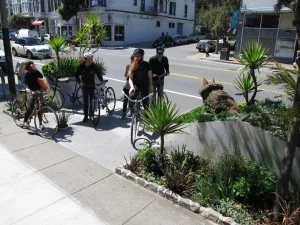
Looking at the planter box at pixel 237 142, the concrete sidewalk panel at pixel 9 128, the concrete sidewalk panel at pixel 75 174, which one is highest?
the planter box at pixel 237 142

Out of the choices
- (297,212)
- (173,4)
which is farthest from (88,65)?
(173,4)

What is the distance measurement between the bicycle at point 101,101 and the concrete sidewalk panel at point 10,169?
7.60 ft

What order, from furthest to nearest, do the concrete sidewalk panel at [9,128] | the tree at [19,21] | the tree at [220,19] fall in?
the tree at [19,21], the tree at [220,19], the concrete sidewalk panel at [9,128]

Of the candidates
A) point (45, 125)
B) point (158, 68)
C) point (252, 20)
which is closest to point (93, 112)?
point (45, 125)

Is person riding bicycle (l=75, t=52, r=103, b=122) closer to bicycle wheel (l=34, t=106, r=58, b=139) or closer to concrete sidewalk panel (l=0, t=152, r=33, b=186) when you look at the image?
bicycle wheel (l=34, t=106, r=58, b=139)

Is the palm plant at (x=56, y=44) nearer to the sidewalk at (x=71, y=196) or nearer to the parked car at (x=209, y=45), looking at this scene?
the sidewalk at (x=71, y=196)

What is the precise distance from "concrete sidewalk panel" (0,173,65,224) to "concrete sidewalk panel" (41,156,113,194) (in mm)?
165

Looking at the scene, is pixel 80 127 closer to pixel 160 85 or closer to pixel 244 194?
pixel 160 85

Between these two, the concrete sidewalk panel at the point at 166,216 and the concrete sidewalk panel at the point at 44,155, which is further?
the concrete sidewalk panel at the point at 44,155

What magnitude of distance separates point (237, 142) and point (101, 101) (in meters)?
4.57

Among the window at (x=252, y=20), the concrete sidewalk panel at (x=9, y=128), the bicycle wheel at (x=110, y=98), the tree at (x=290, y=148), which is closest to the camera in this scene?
the tree at (x=290, y=148)

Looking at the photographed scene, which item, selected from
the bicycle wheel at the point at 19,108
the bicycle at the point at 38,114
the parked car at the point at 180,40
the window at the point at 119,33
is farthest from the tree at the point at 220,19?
the bicycle wheel at the point at 19,108

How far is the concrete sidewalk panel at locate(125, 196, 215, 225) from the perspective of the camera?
389cm

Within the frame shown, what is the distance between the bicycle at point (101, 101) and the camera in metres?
7.54
